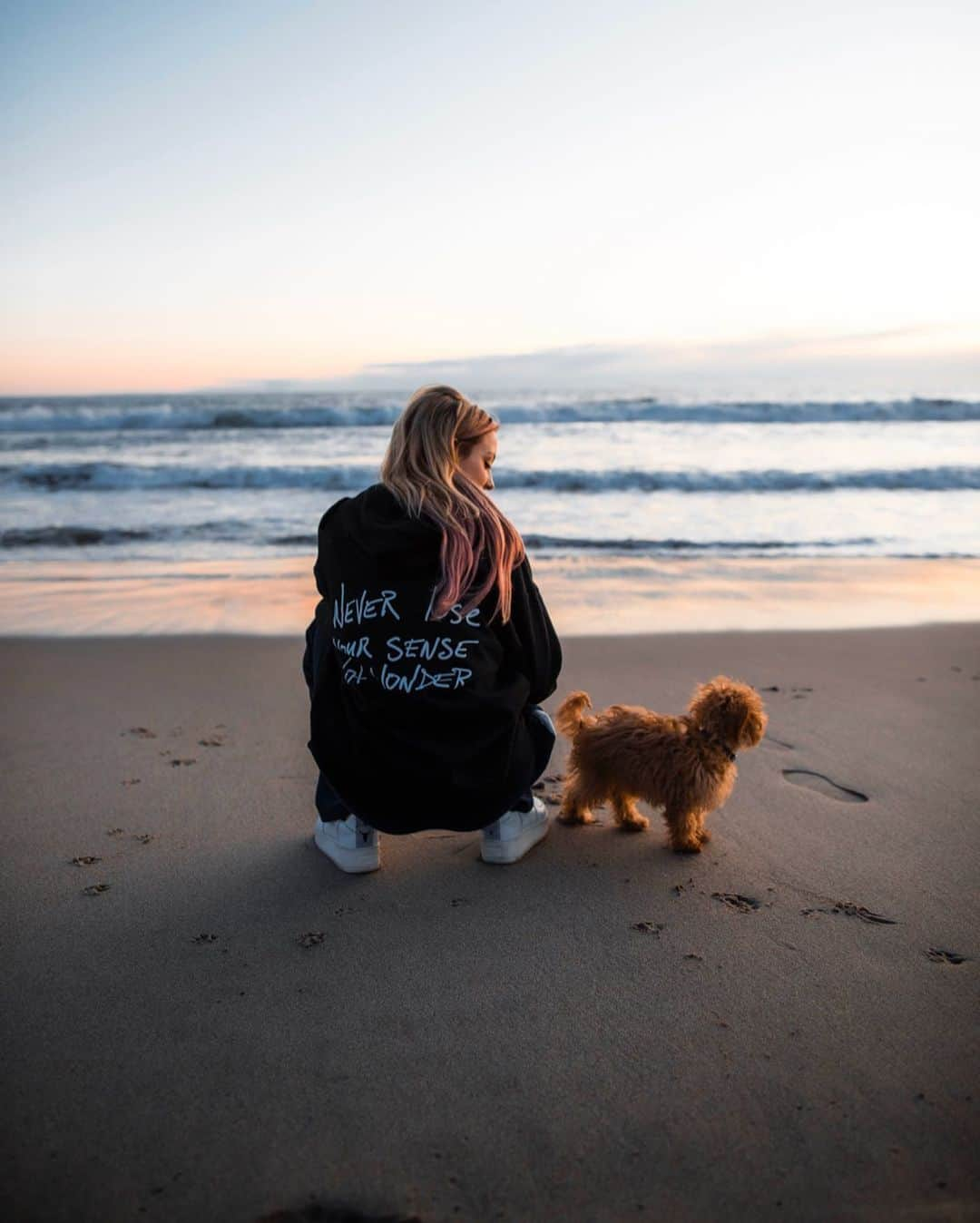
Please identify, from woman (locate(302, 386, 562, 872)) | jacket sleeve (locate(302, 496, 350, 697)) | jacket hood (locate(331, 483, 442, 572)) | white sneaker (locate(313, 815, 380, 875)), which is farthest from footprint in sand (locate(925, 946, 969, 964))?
jacket sleeve (locate(302, 496, 350, 697))

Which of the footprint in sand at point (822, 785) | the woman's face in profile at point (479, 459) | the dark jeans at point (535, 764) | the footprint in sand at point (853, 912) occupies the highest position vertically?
the woman's face in profile at point (479, 459)

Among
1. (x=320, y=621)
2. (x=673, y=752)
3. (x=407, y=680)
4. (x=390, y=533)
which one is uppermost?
(x=390, y=533)

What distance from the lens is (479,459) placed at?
2729 millimetres

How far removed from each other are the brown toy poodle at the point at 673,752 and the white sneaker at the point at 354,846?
2.46 feet

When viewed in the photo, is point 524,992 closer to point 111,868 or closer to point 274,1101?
point 274,1101

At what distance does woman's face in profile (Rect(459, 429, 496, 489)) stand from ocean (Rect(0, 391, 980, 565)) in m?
6.08

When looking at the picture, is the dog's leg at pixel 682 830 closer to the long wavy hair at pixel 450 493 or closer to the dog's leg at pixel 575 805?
the dog's leg at pixel 575 805

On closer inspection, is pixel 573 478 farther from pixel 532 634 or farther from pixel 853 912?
pixel 853 912

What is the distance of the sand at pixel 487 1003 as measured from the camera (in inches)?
69.1

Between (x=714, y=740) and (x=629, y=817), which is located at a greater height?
(x=714, y=740)

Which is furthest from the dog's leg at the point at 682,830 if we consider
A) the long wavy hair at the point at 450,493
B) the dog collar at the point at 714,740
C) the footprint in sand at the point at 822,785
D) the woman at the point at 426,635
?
the long wavy hair at the point at 450,493

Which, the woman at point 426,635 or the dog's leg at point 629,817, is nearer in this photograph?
the woman at point 426,635

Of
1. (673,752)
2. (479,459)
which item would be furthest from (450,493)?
(673,752)

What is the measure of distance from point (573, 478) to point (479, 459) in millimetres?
11253
